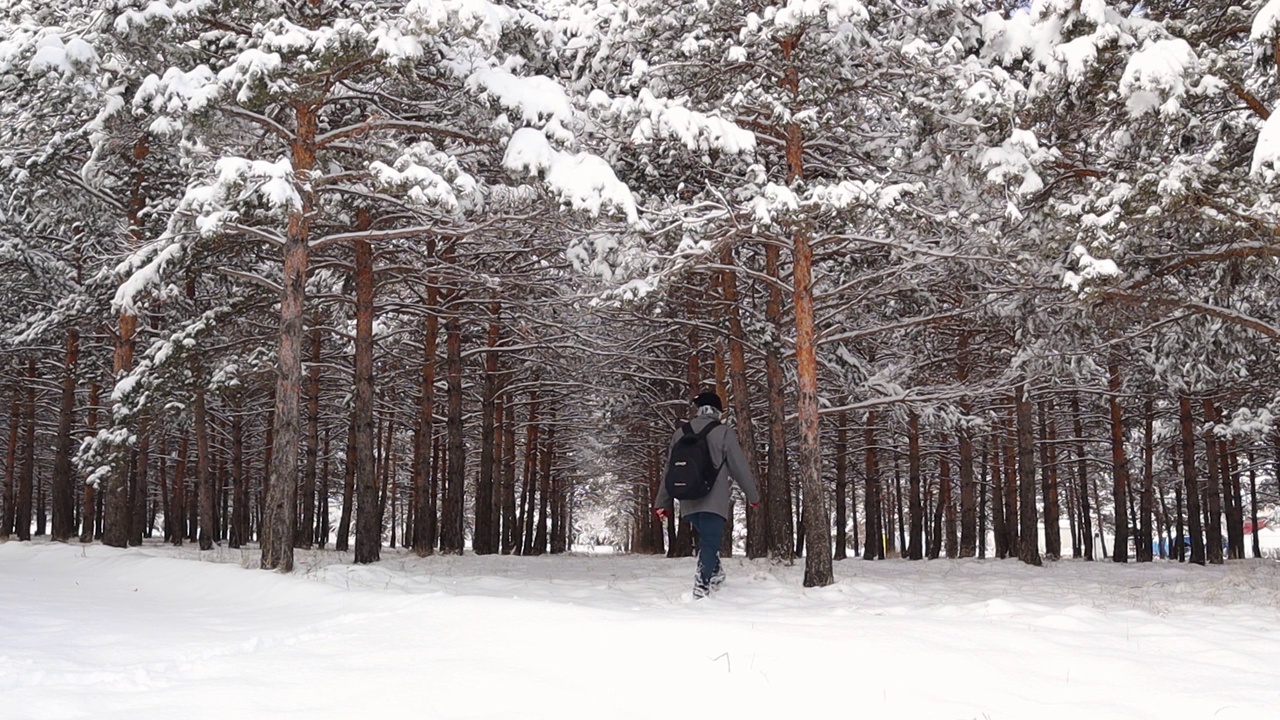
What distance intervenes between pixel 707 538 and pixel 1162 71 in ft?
19.5

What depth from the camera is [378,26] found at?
990 cm

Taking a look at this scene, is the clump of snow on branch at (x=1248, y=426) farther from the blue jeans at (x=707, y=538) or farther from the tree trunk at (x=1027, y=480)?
the blue jeans at (x=707, y=538)

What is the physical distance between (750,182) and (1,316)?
1900cm

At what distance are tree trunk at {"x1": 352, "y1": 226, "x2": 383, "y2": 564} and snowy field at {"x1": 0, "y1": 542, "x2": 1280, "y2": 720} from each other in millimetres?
5698

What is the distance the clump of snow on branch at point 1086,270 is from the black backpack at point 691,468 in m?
4.13

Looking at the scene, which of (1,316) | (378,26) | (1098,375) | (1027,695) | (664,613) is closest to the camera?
(1027,695)

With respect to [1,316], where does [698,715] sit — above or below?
below

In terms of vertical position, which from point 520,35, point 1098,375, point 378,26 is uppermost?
point 520,35

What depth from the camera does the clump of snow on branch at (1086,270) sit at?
9.11m

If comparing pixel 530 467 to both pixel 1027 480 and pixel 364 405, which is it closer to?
pixel 364 405

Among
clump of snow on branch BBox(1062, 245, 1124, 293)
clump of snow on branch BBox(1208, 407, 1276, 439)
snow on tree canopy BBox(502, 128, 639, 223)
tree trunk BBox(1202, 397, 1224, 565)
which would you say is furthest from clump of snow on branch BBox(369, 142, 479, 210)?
tree trunk BBox(1202, 397, 1224, 565)

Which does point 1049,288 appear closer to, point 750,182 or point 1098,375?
point 750,182

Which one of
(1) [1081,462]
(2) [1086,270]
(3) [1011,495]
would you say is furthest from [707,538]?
(1) [1081,462]

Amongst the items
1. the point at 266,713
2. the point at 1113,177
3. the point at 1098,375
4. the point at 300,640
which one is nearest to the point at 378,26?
the point at 300,640
